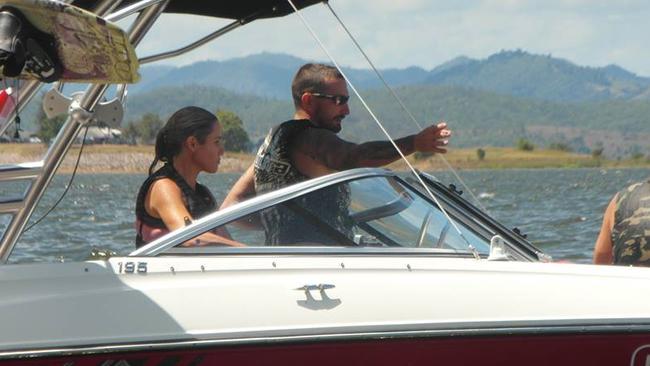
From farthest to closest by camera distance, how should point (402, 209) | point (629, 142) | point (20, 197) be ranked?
1. point (629, 142)
2. point (20, 197)
3. point (402, 209)

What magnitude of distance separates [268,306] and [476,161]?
98.2 m

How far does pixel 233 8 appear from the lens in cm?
611

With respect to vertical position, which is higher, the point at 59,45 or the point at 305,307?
the point at 59,45

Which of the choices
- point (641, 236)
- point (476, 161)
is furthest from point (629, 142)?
point (641, 236)

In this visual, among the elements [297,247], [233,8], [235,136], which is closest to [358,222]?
[297,247]

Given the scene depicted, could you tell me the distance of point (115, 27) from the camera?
3918 millimetres

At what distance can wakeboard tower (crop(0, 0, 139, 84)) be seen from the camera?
3684mm

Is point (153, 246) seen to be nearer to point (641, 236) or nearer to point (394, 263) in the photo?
point (394, 263)

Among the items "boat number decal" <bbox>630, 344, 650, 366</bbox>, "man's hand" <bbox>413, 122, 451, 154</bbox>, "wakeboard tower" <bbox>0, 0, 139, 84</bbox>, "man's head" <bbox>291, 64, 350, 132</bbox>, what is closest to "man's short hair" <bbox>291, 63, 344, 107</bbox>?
"man's head" <bbox>291, 64, 350, 132</bbox>

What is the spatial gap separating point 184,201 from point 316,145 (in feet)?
1.95

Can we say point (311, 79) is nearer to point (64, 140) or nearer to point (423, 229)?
point (423, 229)

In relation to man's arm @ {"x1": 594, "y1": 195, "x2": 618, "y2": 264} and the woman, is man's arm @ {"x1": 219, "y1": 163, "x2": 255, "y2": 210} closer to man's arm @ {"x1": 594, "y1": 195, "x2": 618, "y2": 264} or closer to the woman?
the woman

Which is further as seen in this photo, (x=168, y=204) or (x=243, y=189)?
(x=243, y=189)

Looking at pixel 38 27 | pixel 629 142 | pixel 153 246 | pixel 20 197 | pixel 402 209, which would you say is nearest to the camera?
pixel 38 27
